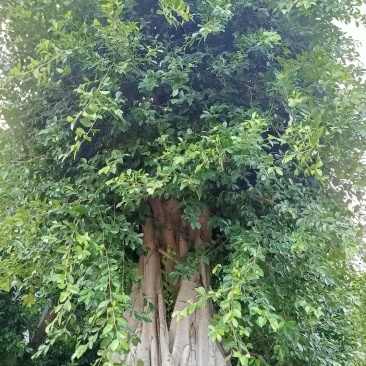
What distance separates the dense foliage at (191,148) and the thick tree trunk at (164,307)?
5.0 inches

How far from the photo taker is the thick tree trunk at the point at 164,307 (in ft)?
5.99

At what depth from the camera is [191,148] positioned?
1461 mm

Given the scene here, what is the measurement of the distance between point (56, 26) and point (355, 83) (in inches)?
44.3

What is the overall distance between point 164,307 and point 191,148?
89 cm

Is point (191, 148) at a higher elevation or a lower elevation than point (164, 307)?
higher

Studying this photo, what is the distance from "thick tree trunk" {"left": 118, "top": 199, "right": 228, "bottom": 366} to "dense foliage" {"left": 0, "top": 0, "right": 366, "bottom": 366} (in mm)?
128

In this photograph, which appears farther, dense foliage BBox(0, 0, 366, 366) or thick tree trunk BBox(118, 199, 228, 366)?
thick tree trunk BBox(118, 199, 228, 366)

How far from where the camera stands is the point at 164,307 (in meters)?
1.99

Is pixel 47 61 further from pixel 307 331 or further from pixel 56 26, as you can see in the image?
pixel 307 331

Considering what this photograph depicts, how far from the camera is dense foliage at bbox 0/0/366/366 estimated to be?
1.44 metres

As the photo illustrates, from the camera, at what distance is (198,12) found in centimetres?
169

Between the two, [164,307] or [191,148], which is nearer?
[191,148]

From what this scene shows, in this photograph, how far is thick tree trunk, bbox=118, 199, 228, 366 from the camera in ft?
5.99

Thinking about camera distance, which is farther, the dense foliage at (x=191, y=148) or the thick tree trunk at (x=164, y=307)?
the thick tree trunk at (x=164, y=307)
